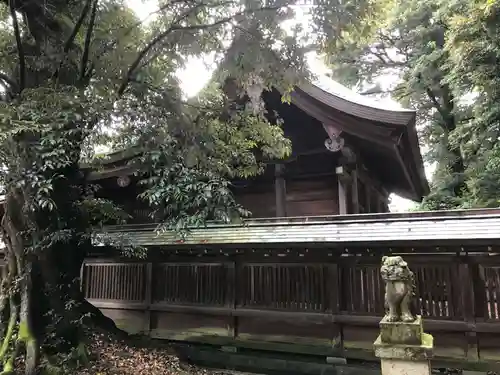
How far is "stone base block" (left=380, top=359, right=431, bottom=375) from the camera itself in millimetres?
4754

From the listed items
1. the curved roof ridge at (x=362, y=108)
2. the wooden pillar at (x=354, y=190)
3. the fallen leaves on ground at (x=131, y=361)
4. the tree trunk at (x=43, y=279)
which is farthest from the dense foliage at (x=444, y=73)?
the fallen leaves on ground at (x=131, y=361)

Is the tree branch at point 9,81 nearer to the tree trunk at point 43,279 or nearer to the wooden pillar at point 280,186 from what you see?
the tree trunk at point 43,279

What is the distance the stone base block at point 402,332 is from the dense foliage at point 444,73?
4406mm

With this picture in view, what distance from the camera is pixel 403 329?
498 centimetres

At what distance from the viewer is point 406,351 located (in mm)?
4859

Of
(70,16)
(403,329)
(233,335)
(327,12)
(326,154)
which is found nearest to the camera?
(403,329)

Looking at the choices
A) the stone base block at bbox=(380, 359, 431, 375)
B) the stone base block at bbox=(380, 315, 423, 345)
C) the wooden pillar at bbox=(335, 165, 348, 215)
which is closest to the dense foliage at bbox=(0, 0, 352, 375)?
the wooden pillar at bbox=(335, 165, 348, 215)

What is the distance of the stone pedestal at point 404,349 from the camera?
4.77m

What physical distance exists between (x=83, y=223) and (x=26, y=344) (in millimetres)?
2311

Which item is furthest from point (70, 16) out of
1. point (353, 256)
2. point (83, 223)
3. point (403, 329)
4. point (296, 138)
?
point (403, 329)

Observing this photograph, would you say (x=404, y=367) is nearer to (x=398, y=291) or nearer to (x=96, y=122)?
(x=398, y=291)

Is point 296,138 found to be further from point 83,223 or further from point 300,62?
point 83,223

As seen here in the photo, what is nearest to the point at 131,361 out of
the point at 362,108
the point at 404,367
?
the point at 404,367

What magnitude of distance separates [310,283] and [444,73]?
599 inches
